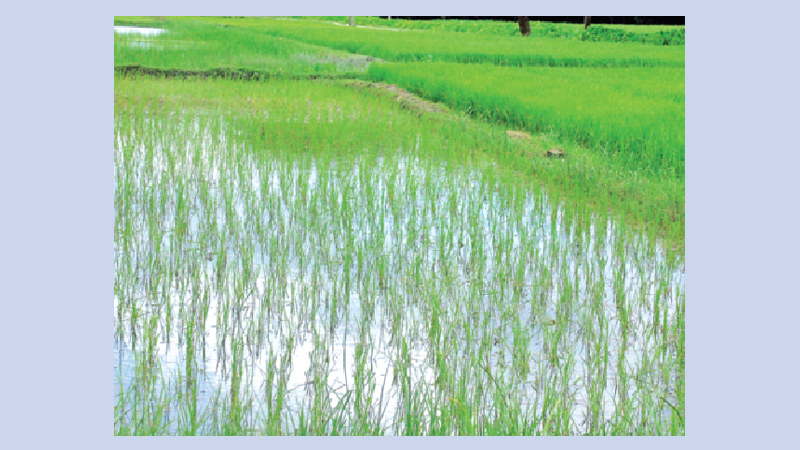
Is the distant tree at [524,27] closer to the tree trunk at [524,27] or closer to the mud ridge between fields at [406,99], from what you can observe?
the tree trunk at [524,27]

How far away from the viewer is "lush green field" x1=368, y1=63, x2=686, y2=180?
5.48 meters

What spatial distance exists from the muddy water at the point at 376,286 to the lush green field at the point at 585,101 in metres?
1.22

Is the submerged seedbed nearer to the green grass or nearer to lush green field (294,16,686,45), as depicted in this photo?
the green grass

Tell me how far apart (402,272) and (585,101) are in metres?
4.33

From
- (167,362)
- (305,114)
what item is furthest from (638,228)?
(305,114)

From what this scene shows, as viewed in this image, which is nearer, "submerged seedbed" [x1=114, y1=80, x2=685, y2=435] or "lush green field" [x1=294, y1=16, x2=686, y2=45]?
"submerged seedbed" [x1=114, y1=80, x2=685, y2=435]

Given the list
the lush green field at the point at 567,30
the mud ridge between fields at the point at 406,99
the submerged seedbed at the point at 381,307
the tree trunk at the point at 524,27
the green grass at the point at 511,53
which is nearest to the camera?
the submerged seedbed at the point at 381,307

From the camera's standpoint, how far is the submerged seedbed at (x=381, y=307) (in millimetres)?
2357

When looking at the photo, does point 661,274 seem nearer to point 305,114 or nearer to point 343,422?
point 343,422

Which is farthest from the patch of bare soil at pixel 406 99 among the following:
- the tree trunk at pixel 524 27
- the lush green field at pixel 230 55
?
the tree trunk at pixel 524 27

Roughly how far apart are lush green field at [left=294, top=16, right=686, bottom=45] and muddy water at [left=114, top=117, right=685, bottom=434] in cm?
1480

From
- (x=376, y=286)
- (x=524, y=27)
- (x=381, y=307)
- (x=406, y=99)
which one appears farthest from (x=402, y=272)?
(x=524, y=27)

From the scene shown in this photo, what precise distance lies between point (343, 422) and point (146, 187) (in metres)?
3.13

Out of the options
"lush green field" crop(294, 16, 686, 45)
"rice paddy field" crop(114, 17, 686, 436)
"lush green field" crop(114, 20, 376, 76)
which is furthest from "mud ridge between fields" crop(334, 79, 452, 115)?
"lush green field" crop(294, 16, 686, 45)
